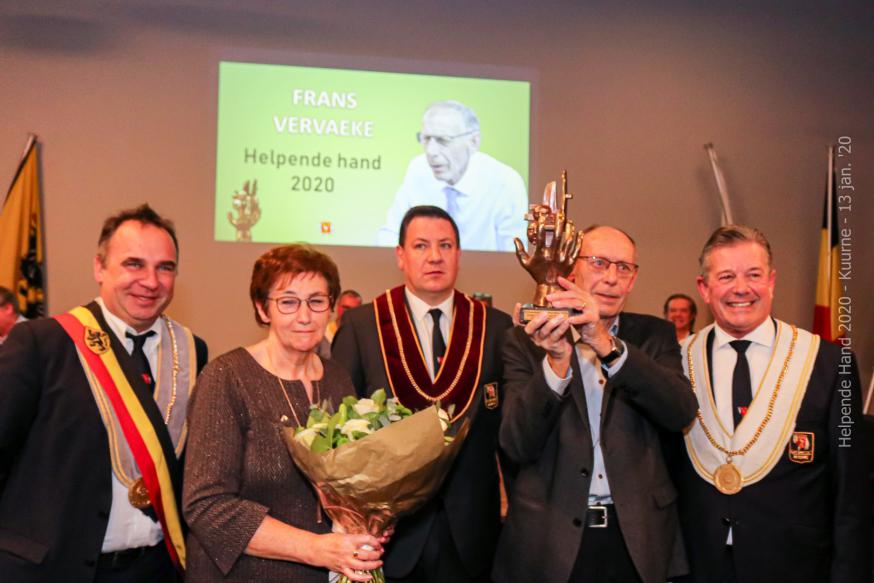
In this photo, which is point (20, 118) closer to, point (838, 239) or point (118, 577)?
point (118, 577)

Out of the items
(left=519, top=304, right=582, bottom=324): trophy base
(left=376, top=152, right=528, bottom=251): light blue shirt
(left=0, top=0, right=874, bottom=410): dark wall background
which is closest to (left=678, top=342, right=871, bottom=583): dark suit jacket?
(left=519, top=304, right=582, bottom=324): trophy base

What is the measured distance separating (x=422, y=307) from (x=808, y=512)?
1.53m

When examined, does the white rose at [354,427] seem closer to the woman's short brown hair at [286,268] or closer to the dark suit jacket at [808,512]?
the woman's short brown hair at [286,268]

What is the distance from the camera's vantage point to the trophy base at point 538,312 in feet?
6.21

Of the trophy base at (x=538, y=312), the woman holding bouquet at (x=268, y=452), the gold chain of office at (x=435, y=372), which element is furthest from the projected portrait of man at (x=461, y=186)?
the trophy base at (x=538, y=312)

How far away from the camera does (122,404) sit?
86.3 inches

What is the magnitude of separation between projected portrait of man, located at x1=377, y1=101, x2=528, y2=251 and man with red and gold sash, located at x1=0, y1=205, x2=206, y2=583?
158 inches

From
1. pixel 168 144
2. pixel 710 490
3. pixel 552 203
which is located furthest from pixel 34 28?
pixel 710 490

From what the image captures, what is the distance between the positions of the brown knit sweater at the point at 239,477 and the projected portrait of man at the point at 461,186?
14.6 ft

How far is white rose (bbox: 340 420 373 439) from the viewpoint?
1.66 m

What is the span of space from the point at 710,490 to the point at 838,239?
17.3 feet

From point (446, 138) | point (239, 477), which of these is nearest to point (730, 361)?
point (239, 477)

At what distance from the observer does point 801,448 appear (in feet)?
7.52

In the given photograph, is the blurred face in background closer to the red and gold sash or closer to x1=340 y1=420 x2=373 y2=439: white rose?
the red and gold sash
